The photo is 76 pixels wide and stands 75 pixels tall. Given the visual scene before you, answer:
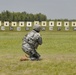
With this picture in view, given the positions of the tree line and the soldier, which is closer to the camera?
the soldier

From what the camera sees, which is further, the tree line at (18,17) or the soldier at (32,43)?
→ the tree line at (18,17)

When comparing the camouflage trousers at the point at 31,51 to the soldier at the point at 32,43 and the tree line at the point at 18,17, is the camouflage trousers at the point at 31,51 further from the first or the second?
the tree line at the point at 18,17

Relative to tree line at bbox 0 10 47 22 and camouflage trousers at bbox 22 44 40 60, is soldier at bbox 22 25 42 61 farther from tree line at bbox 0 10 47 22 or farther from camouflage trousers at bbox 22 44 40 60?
tree line at bbox 0 10 47 22

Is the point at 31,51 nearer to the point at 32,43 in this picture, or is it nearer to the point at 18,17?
the point at 32,43

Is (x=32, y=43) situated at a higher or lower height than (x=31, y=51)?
higher

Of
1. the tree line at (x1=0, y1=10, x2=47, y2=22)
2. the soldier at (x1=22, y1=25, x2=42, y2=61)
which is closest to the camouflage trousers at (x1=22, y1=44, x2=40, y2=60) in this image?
the soldier at (x1=22, y1=25, x2=42, y2=61)

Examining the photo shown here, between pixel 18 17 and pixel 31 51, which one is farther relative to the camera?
pixel 18 17

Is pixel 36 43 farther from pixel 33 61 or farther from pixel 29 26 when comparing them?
pixel 29 26

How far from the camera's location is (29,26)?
265 ft

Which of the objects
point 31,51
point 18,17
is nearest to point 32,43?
point 31,51

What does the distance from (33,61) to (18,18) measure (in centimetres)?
10302

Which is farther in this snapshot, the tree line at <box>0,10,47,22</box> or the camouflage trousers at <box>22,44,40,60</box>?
the tree line at <box>0,10,47,22</box>

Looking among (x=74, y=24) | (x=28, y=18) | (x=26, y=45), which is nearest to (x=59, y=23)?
(x=74, y=24)

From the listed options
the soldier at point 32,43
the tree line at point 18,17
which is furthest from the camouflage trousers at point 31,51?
the tree line at point 18,17
